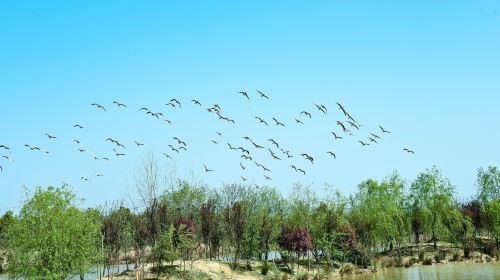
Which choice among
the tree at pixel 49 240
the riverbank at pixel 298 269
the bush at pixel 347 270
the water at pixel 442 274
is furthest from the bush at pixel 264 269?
the tree at pixel 49 240

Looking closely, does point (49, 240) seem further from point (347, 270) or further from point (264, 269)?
point (347, 270)

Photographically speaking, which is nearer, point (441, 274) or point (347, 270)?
point (441, 274)

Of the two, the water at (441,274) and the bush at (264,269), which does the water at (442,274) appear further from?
the bush at (264,269)

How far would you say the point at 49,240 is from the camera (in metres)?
40.5

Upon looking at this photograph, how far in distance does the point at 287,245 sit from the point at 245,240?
527 centimetres

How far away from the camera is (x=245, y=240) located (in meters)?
59.4

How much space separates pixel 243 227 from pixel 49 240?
80.9 ft

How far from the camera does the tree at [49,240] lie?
39562 mm

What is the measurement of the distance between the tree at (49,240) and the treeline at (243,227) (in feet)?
0.27

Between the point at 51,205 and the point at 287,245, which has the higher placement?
the point at 51,205

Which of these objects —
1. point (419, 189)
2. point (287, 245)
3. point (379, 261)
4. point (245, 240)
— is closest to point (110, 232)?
point (245, 240)

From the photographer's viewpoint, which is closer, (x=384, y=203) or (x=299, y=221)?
(x=299, y=221)

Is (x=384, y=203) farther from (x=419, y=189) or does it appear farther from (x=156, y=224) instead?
(x=156, y=224)

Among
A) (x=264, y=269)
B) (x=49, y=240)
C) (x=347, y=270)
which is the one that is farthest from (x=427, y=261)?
(x=49, y=240)
